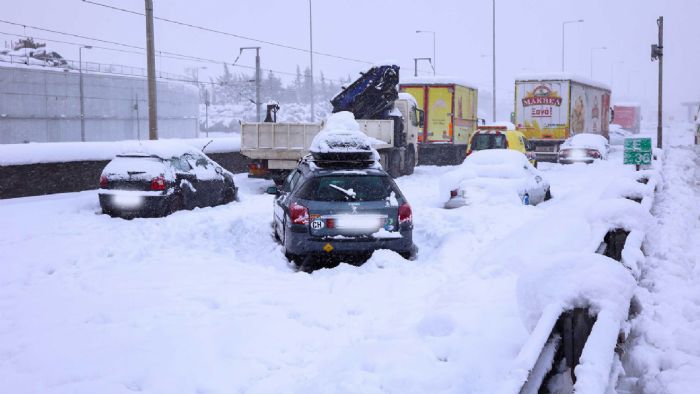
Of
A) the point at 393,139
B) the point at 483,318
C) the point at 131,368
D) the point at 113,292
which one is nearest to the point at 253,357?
the point at 131,368

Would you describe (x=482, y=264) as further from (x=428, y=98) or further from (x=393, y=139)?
(x=428, y=98)

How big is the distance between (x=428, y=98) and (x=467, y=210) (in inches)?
637

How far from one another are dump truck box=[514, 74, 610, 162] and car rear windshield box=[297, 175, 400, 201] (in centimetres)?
2323

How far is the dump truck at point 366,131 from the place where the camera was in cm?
1872

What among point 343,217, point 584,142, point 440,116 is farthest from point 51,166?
point 584,142

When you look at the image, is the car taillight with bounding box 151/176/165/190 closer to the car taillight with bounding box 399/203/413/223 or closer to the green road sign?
the car taillight with bounding box 399/203/413/223

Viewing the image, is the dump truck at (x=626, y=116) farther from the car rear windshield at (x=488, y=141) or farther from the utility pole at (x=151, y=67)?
the utility pole at (x=151, y=67)

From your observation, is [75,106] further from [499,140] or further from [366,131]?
[499,140]

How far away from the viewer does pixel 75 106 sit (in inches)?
2458

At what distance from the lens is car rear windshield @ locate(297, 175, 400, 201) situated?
911 cm

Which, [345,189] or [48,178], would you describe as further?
[48,178]

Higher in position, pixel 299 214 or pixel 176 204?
pixel 299 214

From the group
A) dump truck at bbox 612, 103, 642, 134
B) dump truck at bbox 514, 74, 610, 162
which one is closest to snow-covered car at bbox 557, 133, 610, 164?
dump truck at bbox 514, 74, 610, 162

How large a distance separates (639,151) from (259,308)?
15724 millimetres
